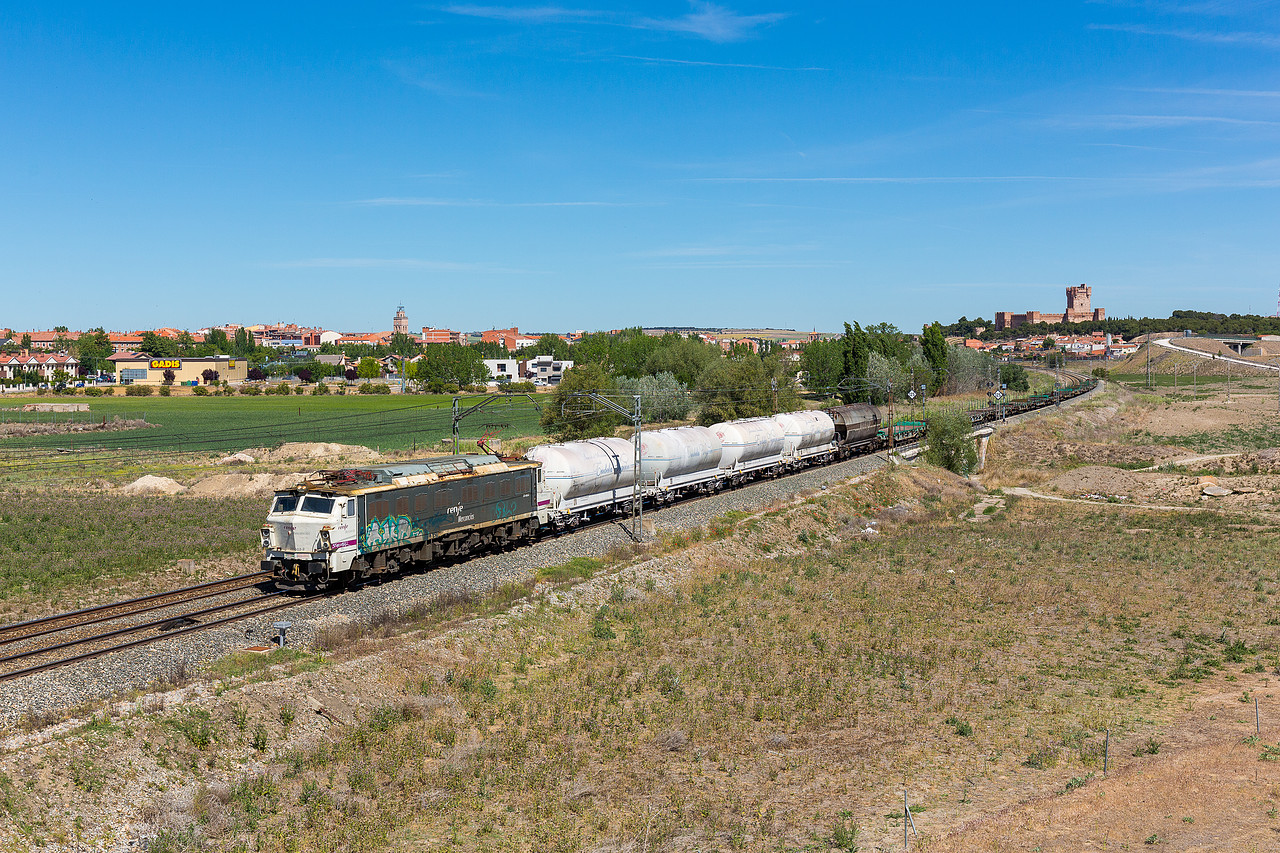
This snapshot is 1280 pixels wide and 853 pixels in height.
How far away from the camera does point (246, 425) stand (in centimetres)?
12044

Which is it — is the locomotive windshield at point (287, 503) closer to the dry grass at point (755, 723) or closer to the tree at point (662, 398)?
the dry grass at point (755, 723)

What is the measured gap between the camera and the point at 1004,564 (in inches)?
1682

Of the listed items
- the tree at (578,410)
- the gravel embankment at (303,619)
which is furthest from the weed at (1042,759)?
the tree at (578,410)

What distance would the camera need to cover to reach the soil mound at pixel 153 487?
59219mm

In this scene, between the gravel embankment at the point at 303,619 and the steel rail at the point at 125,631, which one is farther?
the steel rail at the point at 125,631

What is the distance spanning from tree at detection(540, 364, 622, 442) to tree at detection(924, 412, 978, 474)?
28.4 meters

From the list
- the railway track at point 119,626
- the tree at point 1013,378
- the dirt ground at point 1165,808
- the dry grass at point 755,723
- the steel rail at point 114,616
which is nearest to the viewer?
the dirt ground at point 1165,808

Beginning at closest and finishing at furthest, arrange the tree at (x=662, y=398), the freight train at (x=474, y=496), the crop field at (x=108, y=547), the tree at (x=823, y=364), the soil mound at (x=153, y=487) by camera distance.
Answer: the freight train at (x=474, y=496) → the crop field at (x=108, y=547) → the soil mound at (x=153, y=487) → the tree at (x=662, y=398) → the tree at (x=823, y=364)

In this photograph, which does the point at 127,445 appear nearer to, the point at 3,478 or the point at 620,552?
the point at 3,478

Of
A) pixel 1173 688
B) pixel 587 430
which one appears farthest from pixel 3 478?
pixel 1173 688

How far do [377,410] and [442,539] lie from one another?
113931 mm

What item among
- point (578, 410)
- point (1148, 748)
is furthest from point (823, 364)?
point (1148, 748)

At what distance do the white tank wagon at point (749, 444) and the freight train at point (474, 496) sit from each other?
0.30 ft

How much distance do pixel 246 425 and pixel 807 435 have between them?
8563 cm
